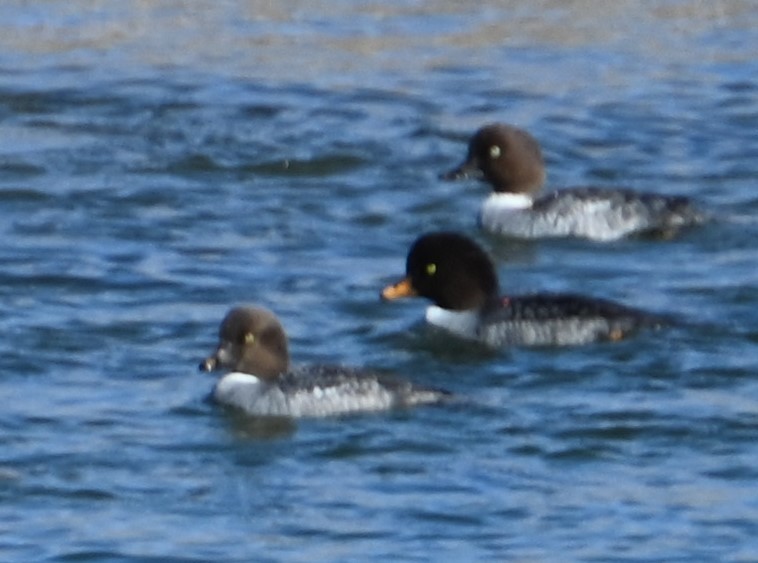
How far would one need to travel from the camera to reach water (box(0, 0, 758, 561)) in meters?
12.9

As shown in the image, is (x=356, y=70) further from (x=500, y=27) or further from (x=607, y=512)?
(x=607, y=512)

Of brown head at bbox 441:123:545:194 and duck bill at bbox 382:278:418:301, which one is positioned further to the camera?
brown head at bbox 441:123:545:194

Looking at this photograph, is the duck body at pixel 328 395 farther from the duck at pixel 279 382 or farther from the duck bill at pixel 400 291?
the duck bill at pixel 400 291

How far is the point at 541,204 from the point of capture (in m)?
19.5

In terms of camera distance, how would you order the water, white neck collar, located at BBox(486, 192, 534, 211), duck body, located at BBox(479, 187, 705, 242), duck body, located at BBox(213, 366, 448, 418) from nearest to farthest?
1. the water
2. duck body, located at BBox(213, 366, 448, 418)
3. duck body, located at BBox(479, 187, 705, 242)
4. white neck collar, located at BBox(486, 192, 534, 211)

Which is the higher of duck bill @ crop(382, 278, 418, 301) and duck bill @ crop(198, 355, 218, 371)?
duck bill @ crop(382, 278, 418, 301)

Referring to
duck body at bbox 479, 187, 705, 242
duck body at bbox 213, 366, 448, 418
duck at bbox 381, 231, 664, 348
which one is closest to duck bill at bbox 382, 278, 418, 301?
duck at bbox 381, 231, 664, 348

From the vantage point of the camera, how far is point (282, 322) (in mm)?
16531

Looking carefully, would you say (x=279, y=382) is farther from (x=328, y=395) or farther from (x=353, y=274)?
(x=353, y=274)

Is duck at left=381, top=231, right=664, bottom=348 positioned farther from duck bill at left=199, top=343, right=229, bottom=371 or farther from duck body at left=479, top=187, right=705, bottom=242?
duck body at left=479, top=187, right=705, bottom=242

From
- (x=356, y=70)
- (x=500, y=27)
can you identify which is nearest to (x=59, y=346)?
(x=356, y=70)

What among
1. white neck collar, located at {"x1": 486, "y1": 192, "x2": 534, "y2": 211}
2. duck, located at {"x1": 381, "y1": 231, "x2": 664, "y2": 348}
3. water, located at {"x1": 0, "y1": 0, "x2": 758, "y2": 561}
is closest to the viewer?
water, located at {"x1": 0, "y1": 0, "x2": 758, "y2": 561}

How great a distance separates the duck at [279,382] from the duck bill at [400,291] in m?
1.74

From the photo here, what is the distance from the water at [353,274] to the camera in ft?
42.4
